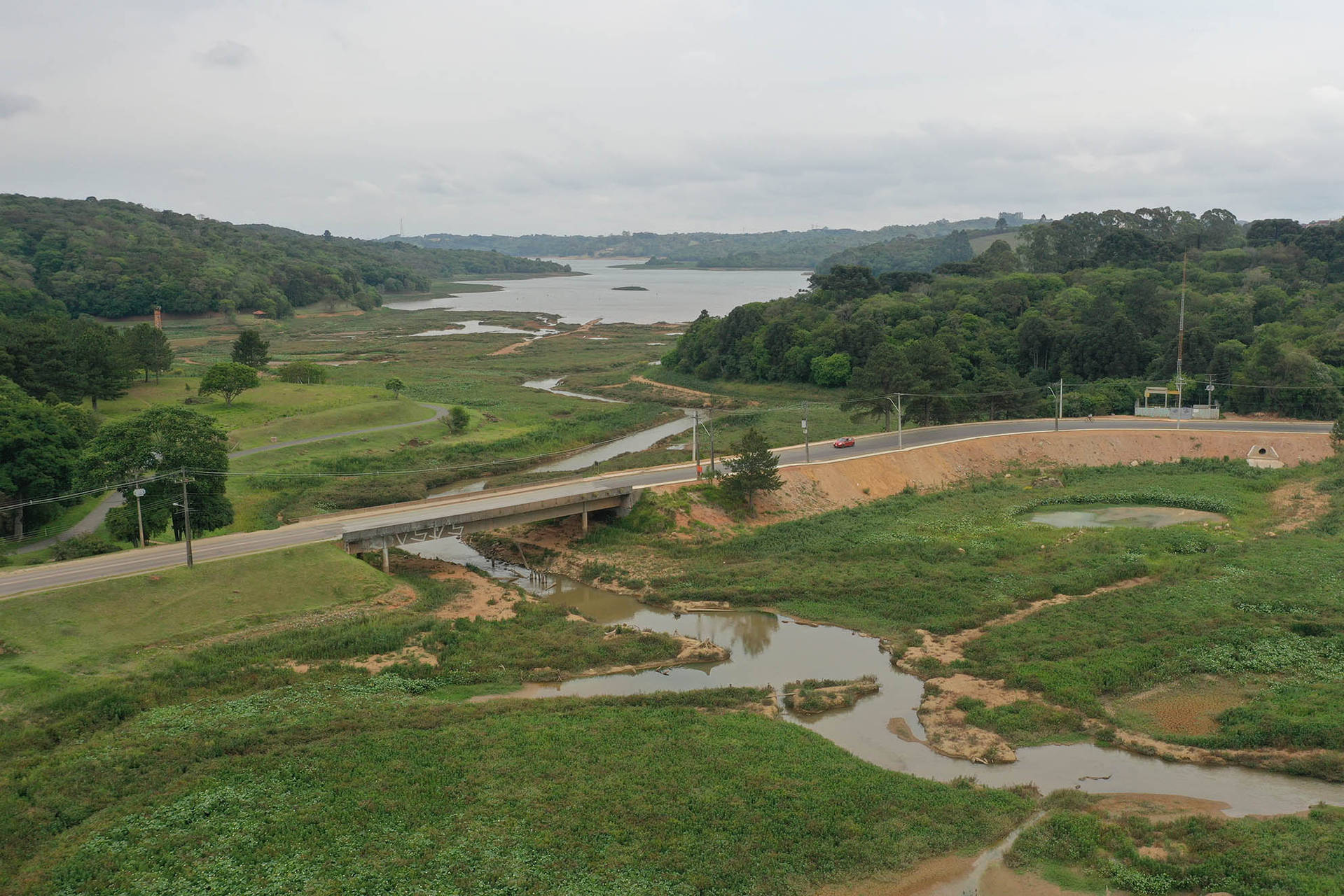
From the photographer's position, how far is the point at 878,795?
2389 cm

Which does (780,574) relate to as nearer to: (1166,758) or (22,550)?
(1166,758)

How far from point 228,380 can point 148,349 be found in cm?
1203

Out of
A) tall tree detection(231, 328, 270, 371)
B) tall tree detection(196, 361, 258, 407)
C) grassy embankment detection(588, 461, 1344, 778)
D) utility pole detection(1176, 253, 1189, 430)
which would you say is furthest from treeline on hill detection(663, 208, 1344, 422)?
tall tree detection(196, 361, 258, 407)

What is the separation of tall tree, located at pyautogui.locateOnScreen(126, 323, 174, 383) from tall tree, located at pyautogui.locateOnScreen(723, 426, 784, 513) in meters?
51.6

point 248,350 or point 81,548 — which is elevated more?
point 248,350

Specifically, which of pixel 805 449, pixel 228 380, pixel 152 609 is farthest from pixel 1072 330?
pixel 152 609

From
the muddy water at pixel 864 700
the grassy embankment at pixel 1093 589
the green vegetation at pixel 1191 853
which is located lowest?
the muddy water at pixel 864 700

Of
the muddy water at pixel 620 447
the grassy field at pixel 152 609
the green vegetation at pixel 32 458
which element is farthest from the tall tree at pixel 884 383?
the green vegetation at pixel 32 458

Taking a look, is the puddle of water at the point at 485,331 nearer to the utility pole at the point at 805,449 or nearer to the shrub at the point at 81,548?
the utility pole at the point at 805,449

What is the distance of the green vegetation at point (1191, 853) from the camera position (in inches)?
787

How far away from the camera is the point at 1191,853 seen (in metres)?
21.3

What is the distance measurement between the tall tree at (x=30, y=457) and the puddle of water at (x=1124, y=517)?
47.7 m

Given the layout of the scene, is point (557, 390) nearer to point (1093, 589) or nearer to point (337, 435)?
point (337, 435)

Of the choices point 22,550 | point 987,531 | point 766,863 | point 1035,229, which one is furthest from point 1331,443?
point 1035,229
